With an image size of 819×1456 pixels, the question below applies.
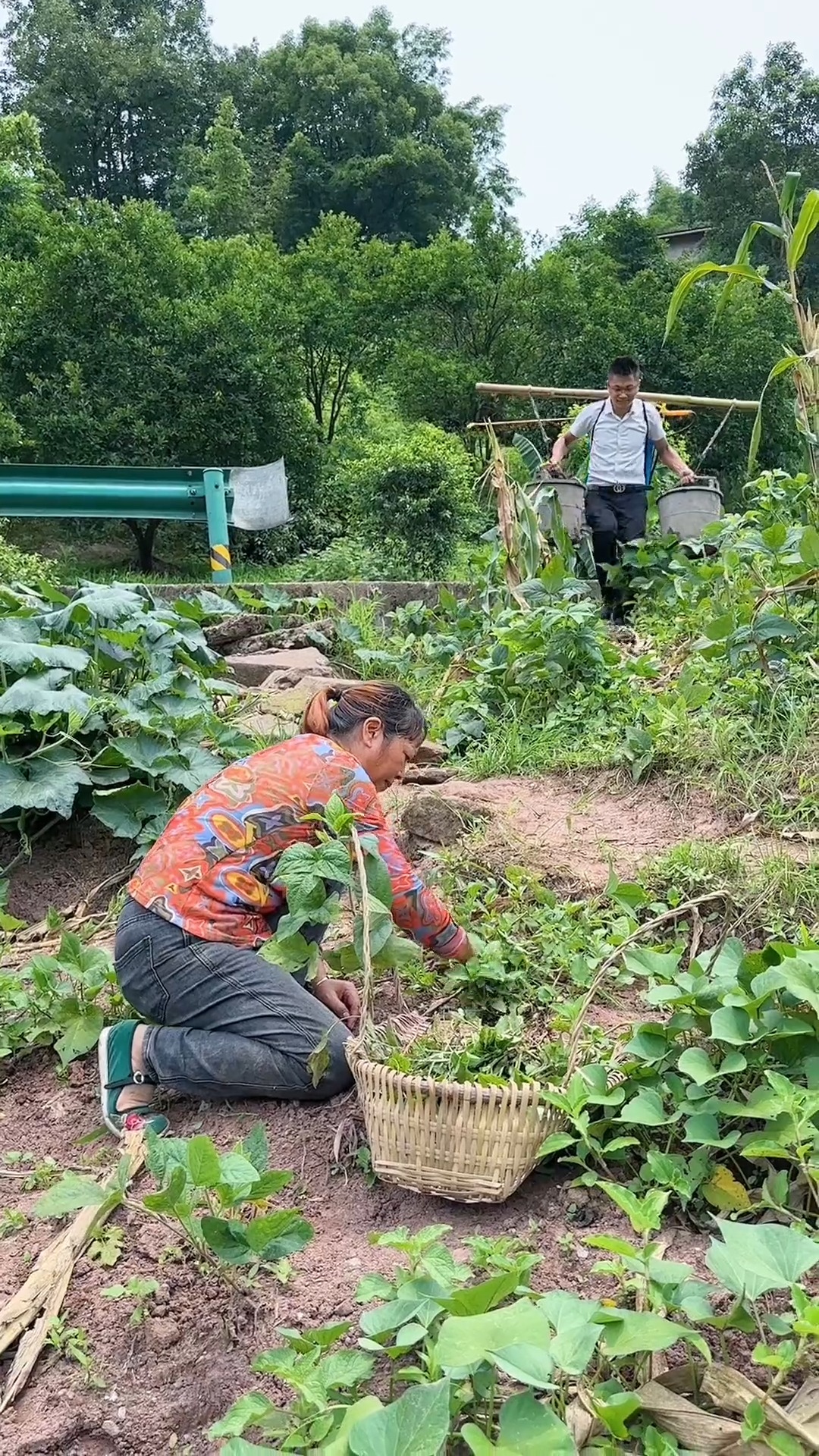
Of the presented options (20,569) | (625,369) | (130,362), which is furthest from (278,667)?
(130,362)

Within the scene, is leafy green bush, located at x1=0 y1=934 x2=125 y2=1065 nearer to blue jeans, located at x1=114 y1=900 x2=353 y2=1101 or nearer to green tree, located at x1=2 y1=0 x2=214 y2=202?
blue jeans, located at x1=114 y1=900 x2=353 y2=1101

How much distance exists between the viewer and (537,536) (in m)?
5.66

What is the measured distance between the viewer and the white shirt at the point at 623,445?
602 cm

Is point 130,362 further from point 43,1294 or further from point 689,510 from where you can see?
point 43,1294

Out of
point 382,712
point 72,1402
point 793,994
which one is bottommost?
Answer: point 72,1402

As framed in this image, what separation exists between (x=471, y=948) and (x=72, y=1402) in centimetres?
119

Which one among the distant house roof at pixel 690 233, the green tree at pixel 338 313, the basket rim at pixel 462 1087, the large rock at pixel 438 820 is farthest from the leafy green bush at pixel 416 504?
the distant house roof at pixel 690 233

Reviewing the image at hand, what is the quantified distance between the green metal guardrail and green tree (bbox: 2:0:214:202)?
23148 mm

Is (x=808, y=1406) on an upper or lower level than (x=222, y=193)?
lower

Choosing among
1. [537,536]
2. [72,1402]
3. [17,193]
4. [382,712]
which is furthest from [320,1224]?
[17,193]

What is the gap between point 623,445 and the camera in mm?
6043

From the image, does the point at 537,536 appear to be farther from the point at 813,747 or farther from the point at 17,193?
the point at 17,193

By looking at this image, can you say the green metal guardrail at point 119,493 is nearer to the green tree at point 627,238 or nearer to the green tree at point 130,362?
the green tree at point 130,362

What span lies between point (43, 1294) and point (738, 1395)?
113 cm
